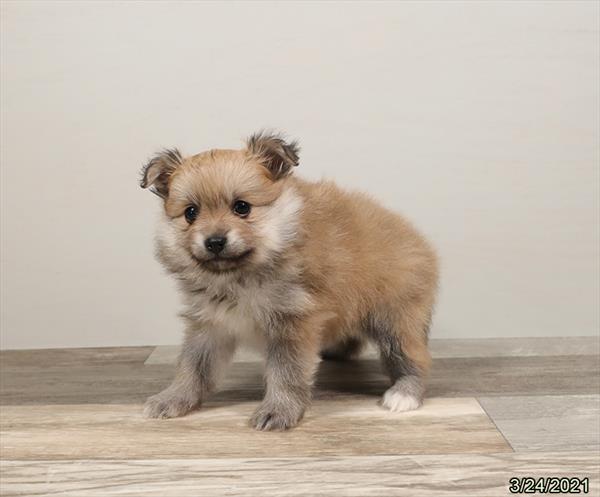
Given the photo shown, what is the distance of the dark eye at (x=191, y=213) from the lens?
2.03 m

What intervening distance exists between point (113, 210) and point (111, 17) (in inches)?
34.1

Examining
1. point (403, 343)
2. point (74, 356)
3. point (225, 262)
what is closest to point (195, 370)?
point (225, 262)

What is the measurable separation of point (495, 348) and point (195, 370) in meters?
1.45

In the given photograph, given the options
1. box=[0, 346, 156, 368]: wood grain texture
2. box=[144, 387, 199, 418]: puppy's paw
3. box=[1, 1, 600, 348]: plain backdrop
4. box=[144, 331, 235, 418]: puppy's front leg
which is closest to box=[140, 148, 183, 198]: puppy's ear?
box=[144, 331, 235, 418]: puppy's front leg

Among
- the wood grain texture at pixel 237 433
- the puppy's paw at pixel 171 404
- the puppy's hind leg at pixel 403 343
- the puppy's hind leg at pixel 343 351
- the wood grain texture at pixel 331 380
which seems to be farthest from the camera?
the puppy's hind leg at pixel 343 351

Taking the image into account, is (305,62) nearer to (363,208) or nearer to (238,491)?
(363,208)

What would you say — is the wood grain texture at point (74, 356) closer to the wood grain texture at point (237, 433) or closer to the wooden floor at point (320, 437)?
the wooden floor at point (320, 437)

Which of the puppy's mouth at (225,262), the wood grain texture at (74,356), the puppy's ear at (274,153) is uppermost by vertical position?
the puppy's ear at (274,153)

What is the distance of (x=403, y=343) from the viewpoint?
2.29 meters

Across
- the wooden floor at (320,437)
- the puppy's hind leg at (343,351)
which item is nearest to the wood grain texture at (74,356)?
the wooden floor at (320,437)

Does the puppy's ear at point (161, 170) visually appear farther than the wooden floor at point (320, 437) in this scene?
Yes

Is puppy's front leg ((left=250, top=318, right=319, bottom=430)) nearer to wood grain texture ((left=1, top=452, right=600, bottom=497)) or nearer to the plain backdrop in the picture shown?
wood grain texture ((left=1, top=452, right=600, bottom=497))

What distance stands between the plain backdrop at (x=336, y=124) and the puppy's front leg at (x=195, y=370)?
41.0 inches

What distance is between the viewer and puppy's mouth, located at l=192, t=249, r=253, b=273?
1966 mm
